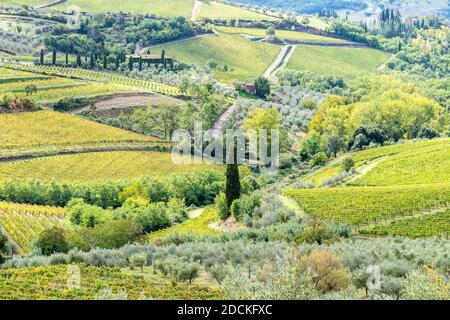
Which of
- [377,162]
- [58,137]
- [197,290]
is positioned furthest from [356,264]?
[58,137]

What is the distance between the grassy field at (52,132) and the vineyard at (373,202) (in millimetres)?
41894

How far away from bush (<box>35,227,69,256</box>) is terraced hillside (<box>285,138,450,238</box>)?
58.6 ft

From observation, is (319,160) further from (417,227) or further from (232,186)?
(417,227)

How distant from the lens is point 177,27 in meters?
183

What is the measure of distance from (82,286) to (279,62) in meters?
152

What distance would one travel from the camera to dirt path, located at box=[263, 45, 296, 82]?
16843 cm

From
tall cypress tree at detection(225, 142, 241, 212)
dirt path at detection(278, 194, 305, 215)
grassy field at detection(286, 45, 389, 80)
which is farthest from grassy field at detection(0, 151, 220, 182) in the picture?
grassy field at detection(286, 45, 389, 80)

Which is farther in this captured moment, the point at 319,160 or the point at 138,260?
the point at 319,160

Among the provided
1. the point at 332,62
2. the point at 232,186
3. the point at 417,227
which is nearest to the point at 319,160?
the point at 232,186

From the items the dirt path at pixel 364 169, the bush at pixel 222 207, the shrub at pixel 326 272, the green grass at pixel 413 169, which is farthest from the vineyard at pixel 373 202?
the shrub at pixel 326 272

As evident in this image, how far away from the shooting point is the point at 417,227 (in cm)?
5006

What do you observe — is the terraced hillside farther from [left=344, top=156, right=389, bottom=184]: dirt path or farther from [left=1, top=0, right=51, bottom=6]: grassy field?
[left=1, top=0, right=51, bottom=6]: grassy field

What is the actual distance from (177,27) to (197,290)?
154617 mm
